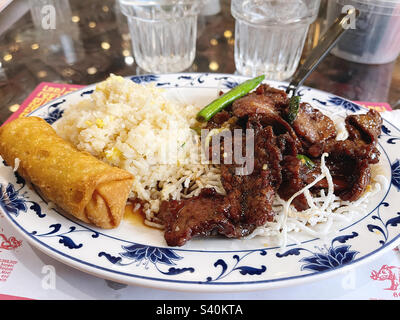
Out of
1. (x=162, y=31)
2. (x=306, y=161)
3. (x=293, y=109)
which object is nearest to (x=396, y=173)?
(x=306, y=161)

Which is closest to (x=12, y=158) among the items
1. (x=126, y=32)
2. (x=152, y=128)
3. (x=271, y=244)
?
(x=152, y=128)

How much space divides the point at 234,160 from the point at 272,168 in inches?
10.4

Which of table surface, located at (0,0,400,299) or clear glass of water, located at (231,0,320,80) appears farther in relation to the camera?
table surface, located at (0,0,400,299)

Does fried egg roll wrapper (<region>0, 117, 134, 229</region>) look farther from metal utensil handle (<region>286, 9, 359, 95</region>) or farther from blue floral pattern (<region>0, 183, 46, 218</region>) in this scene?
metal utensil handle (<region>286, 9, 359, 95</region>)

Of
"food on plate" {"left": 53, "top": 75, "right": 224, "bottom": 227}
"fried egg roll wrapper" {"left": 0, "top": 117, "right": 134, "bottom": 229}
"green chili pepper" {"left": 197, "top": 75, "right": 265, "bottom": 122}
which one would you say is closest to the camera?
"fried egg roll wrapper" {"left": 0, "top": 117, "right": 134, "bottom": 229}

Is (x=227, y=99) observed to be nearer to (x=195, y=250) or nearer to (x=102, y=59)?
(x=195, y=250)

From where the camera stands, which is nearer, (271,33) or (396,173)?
(396,173)

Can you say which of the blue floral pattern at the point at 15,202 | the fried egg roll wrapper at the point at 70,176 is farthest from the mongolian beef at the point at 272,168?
the blue floral pattern at the point at 15,202

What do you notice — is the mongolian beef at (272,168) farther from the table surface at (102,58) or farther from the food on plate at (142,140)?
the table surface at (102,58)

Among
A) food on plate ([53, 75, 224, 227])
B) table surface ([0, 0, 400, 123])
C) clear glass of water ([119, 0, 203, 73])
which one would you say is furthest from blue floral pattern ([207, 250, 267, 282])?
clear glass of water ([119, 0, 203, 73])

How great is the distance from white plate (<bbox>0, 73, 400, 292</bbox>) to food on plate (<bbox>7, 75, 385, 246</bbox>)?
9cm

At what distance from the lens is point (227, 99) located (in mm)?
2814

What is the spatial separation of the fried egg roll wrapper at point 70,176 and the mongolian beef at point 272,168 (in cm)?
35

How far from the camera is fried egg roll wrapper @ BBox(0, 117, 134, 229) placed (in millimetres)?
1900
